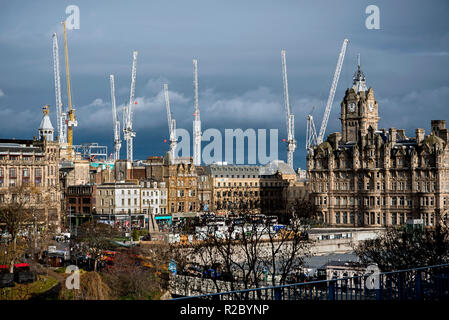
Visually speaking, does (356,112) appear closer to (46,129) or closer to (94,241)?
(46,129)

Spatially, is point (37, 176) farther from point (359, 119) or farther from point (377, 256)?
point (377, 256)

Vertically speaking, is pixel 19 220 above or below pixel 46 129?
below

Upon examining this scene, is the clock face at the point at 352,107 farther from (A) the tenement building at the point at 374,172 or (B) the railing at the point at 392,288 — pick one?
(B) the railing at the point at 392,288

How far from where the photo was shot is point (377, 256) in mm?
69375

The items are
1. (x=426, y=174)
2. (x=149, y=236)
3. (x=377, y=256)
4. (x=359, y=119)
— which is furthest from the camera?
(x=359, y=119)

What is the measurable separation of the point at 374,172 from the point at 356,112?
53.4 feet

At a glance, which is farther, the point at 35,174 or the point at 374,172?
the point at 374,172

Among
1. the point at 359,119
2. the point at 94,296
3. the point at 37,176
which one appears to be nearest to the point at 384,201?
the point at 359,119

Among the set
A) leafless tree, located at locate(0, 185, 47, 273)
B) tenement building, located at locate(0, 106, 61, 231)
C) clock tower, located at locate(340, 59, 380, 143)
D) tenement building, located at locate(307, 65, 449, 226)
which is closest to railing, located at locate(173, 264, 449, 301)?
leafless tree, located at locate(0, 185, 47, 273)

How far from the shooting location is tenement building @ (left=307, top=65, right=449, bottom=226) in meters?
126

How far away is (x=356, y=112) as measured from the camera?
146 m

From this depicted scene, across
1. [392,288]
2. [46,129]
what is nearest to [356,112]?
[46,129]

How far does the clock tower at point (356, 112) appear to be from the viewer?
475 feet
